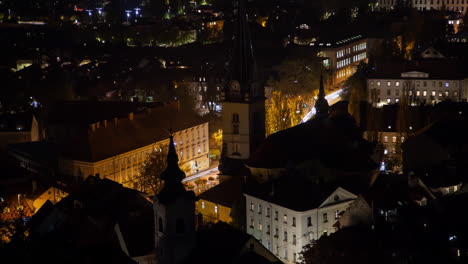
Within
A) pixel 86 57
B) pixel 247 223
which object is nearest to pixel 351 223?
pixel 247 223

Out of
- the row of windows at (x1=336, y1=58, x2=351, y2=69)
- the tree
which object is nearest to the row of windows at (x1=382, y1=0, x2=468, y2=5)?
the row of windows at (x1=336, y1=58, x2=351, y2=69)

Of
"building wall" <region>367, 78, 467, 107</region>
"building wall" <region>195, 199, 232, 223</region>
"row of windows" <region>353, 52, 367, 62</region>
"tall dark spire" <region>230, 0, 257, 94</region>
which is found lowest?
"row of windows" <region>353, 52, 367, 62</region>

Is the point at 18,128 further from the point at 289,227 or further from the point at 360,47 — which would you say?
the point at 360,47

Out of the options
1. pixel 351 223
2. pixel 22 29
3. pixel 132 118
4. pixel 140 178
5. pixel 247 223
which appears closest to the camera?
pixel 351 223

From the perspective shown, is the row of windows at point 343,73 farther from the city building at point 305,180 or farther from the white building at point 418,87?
the city building at point 305,180

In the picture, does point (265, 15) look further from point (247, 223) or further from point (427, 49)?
point (247, 223)

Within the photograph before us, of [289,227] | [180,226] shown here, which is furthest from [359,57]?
[180,226]

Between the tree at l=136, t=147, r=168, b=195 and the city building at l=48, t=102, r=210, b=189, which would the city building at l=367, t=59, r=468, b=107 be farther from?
the tree at l=136, t=147, r=168, b=195
